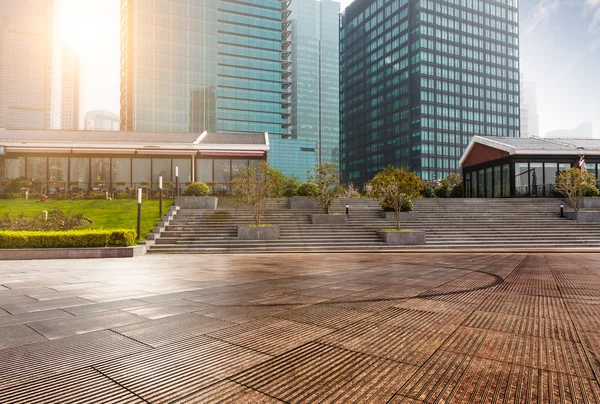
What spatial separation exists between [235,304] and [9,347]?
282 centimetres

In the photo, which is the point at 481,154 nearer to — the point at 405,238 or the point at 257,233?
the point at 405,238

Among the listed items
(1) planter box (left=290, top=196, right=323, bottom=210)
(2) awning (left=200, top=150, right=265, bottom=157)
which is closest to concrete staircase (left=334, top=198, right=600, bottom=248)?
(1) planter box (left=290, top=196, right=323, bottom=210)

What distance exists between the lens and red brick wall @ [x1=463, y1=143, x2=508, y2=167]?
113 feet

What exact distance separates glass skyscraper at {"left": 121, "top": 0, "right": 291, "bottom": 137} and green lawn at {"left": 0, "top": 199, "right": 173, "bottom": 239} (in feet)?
227

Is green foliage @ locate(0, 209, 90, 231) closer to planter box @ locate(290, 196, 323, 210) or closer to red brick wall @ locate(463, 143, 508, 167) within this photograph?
planter box @ locate(290, 196, 323, 210)

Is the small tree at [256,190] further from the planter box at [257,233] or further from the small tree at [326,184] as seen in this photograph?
the small tree at [326,184]

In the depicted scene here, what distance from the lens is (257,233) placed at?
18094mm

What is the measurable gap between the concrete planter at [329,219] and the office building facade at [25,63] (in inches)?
7236

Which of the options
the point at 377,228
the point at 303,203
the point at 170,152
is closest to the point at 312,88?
the point at 170,152

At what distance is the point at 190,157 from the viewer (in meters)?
32.0

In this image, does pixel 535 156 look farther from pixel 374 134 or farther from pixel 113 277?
pixel 374 134

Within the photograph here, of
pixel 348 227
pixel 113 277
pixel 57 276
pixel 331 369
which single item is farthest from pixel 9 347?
pixel 348 227

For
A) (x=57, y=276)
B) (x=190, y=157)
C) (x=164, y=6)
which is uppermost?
(x=164, y=6)

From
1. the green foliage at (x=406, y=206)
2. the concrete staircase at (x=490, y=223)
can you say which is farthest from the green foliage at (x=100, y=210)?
the green foliage at (x=406, y=206)
